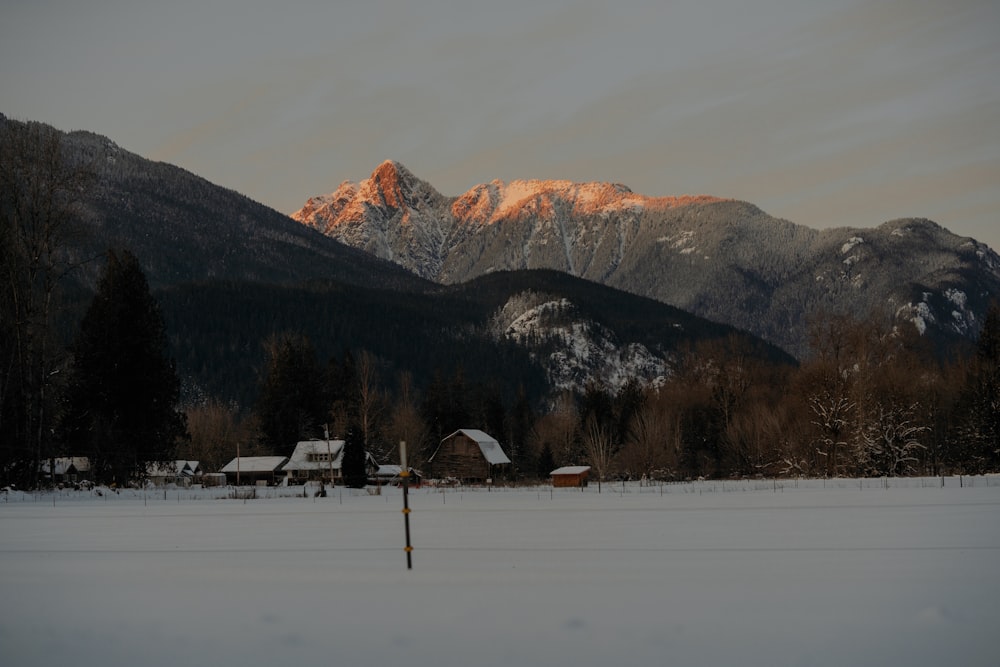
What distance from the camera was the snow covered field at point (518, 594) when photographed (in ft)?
38.9

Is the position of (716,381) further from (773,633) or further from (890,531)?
(773,633)

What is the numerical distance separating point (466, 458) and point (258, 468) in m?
21.9

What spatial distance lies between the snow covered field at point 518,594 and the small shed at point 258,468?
6796 centimetres

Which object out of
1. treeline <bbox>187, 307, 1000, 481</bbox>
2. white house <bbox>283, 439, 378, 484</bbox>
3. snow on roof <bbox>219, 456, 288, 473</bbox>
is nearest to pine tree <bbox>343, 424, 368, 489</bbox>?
treeline <bbox>187, 307, 1000, 481</bbox>

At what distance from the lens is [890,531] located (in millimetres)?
26047

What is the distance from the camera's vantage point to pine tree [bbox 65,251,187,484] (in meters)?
56.3

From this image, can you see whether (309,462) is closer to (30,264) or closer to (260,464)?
(260,464)

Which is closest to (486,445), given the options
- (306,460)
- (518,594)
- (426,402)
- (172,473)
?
(426,402)

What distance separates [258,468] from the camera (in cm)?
9944

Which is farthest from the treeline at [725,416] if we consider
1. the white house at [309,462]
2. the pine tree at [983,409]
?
the white house at [309,462]

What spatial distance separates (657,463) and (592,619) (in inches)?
3124

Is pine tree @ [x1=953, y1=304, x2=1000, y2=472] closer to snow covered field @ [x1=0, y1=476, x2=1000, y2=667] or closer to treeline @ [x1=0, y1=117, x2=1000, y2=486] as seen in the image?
treeline @ [x1=0, y1=117, x2=1000, y2=486]

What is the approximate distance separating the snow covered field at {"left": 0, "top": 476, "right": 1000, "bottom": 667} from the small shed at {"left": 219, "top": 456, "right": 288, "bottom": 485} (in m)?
68.0

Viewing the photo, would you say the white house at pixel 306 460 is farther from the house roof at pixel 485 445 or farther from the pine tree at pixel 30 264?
the pine tree at pixel 30 264
